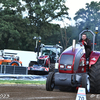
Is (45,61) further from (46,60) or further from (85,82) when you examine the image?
(85,82)

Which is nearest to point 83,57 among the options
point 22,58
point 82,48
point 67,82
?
point 82,48

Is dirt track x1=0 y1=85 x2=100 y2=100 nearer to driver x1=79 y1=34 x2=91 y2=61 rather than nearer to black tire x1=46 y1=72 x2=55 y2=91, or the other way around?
black tire x1=46 y1=72 x2=55 y2=91

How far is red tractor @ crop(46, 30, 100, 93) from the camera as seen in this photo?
1032 cm

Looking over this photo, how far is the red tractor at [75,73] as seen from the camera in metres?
10.3

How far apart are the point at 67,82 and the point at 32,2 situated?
161 feet

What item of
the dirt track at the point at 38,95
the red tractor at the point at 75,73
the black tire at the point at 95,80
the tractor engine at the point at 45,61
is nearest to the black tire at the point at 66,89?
the red tractor at the point at 75,73

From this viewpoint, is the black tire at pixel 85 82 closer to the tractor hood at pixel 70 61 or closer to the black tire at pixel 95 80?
the black tire at pixel 95 80

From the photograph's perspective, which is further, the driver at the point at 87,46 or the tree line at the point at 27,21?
the tree line at the point at 27,21

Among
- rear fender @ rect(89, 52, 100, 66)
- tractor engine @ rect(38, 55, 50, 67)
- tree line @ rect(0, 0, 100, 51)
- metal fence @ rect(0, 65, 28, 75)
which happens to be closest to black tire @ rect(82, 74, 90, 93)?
rear fender @ rect(89, 52, 100, 66)

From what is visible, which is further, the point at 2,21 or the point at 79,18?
the point at 79,18

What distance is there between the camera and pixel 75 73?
35.2ft

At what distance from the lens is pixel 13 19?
174ft

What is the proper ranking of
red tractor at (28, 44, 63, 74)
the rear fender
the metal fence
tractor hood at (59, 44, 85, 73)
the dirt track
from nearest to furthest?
the dirt track < tractor hood at (59, 44, 85, 73) < the rear fender < the metal fence < red tractor at (28, 44, 63, 74)

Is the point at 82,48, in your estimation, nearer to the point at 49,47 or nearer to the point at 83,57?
the point at 83,57
